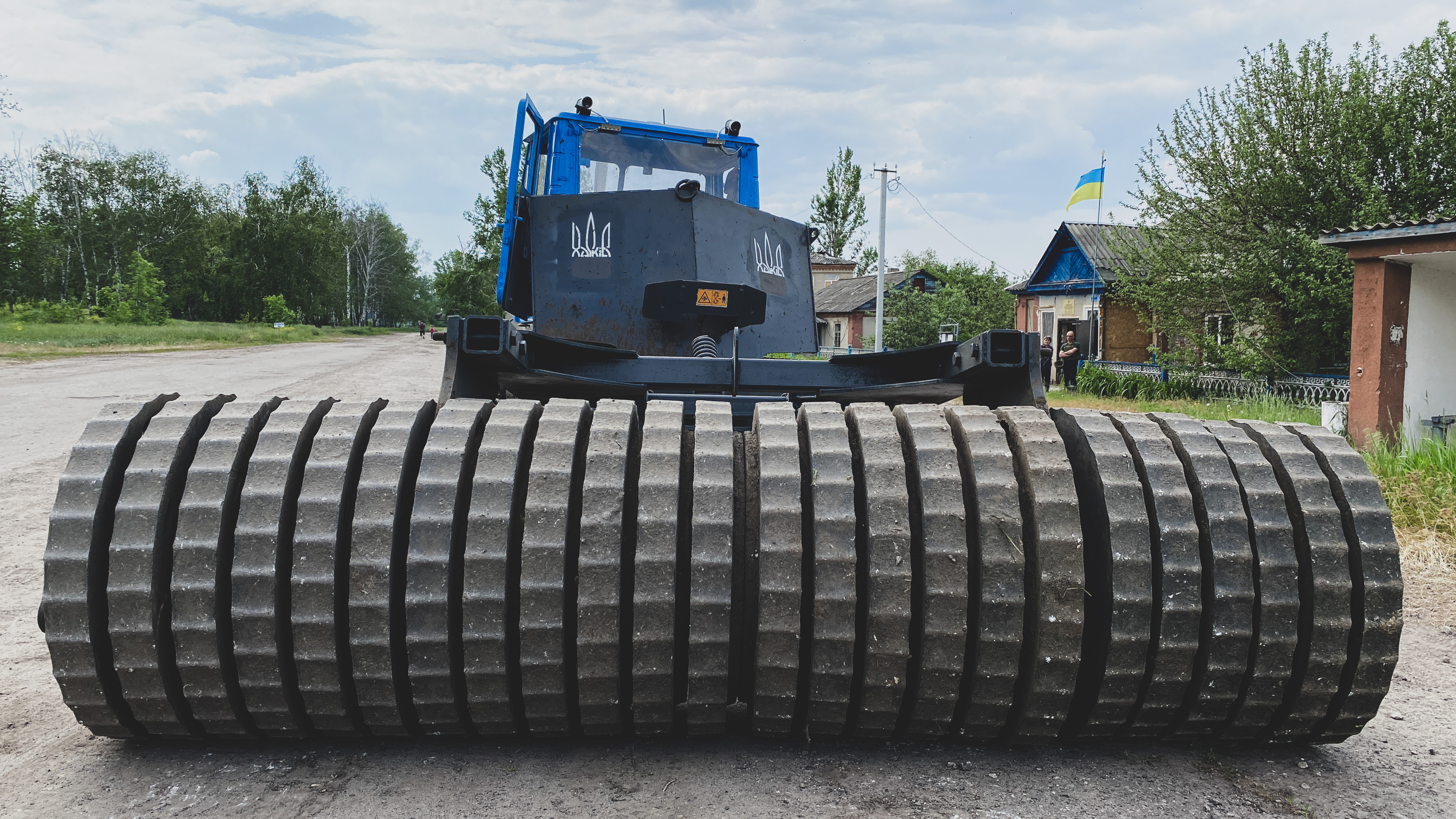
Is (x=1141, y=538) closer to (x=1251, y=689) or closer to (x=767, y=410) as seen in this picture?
(x=1251, y=689)

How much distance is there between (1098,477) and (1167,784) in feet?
2.58

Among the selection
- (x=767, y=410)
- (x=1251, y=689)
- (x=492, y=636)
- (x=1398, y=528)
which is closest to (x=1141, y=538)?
(x=1251, y=689)

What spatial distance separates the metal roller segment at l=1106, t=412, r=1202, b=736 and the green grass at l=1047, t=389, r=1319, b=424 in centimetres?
309

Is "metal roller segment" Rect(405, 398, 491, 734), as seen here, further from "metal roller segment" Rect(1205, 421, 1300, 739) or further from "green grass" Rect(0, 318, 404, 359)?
"green grass" Rect(0, 318, 404, 359)

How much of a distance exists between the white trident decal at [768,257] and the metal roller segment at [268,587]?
9.19 ft

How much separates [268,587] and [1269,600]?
7.93 ft

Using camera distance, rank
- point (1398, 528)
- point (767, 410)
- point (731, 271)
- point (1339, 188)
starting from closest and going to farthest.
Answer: point (767, 410), point (731, 271), point (1398, 528), point (1339, 188)

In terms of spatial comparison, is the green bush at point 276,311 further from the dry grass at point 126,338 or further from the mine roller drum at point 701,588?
the mine roller drum at point 701,588

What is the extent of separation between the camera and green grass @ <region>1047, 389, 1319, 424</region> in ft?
36.2

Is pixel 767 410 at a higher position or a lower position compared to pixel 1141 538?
higher

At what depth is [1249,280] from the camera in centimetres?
1814

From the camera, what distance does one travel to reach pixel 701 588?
2260mm

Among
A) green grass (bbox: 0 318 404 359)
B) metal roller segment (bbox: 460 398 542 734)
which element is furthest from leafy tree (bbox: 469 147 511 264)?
metal roller segment (bbox: 460 398 542 734)

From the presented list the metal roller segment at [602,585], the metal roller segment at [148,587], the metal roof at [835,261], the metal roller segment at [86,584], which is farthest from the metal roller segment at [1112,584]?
the metal roof at [835,261]
